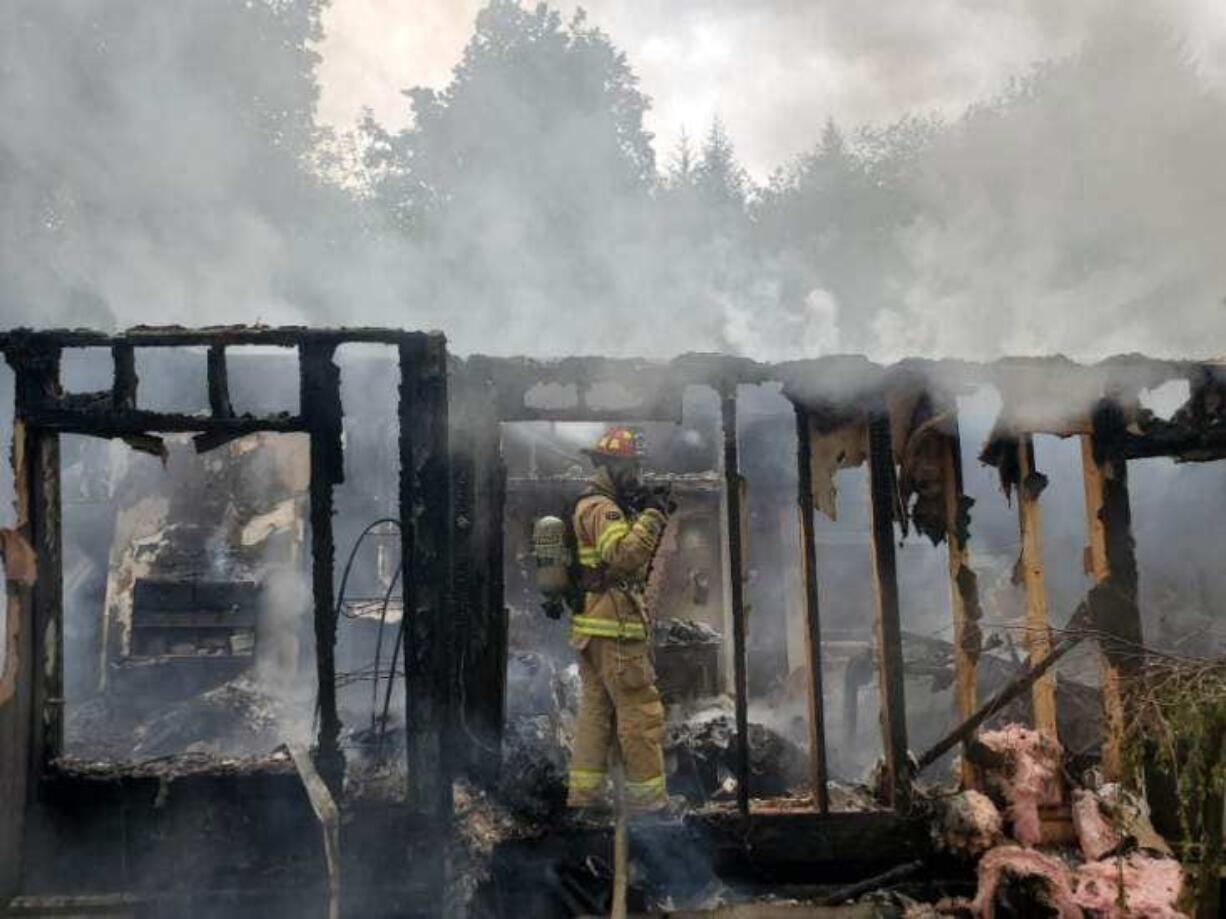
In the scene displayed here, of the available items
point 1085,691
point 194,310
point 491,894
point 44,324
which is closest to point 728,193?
point 194,310

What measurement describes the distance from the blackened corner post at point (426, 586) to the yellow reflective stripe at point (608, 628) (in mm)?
886

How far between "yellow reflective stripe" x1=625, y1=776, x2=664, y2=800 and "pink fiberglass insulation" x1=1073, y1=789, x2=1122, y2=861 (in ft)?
8.77

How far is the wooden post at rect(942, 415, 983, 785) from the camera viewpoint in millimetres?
5695

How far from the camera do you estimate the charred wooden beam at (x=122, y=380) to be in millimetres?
5129

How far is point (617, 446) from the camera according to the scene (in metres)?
5.79

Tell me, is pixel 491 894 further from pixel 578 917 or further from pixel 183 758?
pixel 183 758

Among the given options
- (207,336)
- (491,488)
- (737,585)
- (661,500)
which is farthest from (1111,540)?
(207,336)

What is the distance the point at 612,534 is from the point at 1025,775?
3.07m

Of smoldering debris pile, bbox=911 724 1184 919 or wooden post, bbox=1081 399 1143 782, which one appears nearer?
smoldering debris pile, bbox=911 724 1184 919

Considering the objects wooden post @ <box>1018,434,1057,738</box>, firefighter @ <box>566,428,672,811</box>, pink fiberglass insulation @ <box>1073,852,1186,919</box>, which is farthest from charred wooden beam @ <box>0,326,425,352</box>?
pink fiberglass insulation @ <box>1073,852,1186,919</box>

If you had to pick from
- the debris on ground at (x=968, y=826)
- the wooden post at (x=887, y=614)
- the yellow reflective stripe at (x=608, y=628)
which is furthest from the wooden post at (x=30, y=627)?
the debris on ground at (x=968, y=826)

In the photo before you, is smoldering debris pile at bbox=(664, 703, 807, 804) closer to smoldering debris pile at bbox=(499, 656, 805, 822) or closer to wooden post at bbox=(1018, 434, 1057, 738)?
smoldering debris pile at bbox=(499, 656, 805, 822)

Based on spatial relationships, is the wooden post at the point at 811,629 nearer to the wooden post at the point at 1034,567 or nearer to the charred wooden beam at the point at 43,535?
the wooden post at the point at 1034,567

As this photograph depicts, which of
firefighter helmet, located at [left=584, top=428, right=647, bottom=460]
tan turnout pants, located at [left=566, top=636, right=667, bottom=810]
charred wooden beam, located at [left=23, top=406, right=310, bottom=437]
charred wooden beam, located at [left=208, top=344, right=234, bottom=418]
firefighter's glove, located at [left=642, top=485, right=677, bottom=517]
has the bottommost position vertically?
tan turnout pants, located at [left=566, top=636, right=667, bottom=810]
